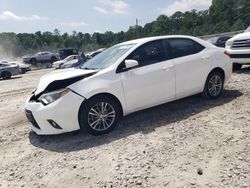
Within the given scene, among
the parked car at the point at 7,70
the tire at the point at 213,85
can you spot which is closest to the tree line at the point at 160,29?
the parked car at the point at 7,70

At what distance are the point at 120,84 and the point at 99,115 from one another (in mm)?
666

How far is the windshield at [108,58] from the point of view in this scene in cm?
569

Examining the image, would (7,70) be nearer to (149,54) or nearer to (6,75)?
(6,75)

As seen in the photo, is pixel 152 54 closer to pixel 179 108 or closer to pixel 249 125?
pixel 179 108

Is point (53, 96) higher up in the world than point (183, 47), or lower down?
lower down

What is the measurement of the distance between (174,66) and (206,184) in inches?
117

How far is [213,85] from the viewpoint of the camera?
6.68 meters

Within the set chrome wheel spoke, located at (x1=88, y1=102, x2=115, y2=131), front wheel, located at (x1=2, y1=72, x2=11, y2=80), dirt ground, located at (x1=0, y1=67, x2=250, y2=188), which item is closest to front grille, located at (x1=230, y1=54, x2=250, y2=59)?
dirt ground, located at (x1=0, y1=67, x2=250, y2=188)

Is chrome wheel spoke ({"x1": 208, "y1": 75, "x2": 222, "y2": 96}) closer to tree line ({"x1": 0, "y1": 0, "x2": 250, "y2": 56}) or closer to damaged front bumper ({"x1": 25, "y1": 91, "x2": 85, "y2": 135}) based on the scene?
damaged front bumper ({"x1": 25, "y1": 91, "x2": 85, "y2": 135})

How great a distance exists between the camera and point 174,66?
5.96 meters

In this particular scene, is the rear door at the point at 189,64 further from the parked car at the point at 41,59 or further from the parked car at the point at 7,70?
the parked car at the point at 41,59

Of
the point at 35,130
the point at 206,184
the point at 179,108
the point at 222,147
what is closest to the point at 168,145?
the point at 222,147

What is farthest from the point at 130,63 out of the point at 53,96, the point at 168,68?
the point at 53,96

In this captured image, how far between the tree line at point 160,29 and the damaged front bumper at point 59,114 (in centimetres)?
6080
